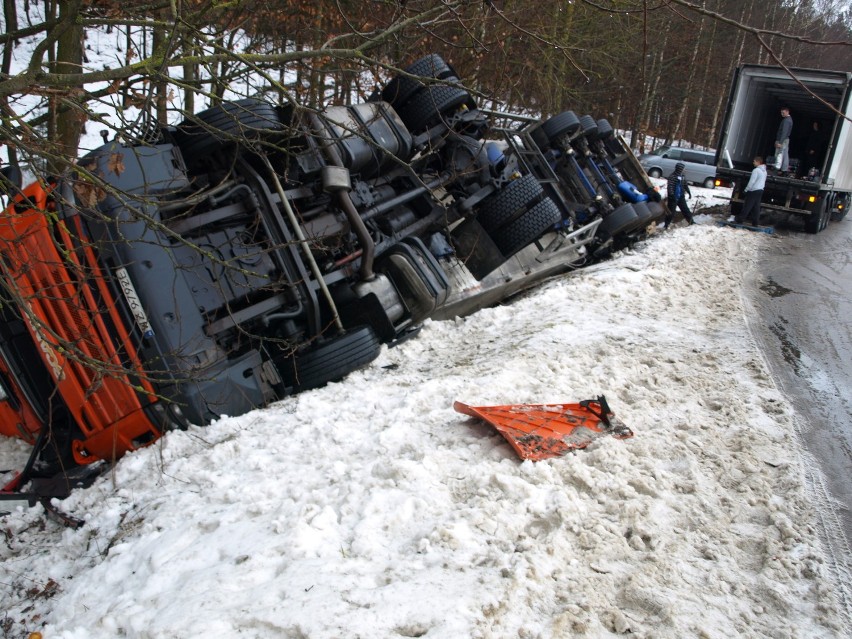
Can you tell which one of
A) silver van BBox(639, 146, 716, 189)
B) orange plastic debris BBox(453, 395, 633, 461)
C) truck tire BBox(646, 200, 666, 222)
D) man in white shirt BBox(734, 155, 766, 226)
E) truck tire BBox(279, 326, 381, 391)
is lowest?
silver van BBox(639, 146, 716, 189)

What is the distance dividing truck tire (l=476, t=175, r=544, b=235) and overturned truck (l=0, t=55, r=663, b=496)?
0.05 ft

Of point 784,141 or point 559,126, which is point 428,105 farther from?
point 784,141

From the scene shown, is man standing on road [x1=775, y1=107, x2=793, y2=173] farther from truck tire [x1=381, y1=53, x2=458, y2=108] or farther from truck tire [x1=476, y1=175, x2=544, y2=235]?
truck tire [x1=381, y1=53, x2=458, y2=108]

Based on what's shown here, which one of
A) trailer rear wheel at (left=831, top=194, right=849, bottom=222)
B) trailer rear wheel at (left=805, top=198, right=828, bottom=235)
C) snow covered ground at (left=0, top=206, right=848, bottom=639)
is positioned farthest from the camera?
trailer rear wheel at (left=831, top=194, right=849, bottom=222)

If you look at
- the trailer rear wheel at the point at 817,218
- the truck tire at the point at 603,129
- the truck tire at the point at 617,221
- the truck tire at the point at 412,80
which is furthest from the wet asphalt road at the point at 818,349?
the truck tire at the point at 412,80

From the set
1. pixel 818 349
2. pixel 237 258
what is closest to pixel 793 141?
pixel 818 349

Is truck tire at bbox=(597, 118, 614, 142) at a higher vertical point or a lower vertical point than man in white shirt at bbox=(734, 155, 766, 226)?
higher

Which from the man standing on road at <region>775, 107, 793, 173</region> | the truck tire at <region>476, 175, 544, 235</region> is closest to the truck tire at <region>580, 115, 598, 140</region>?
the truck tire at <region>476, 175, 544, 235</region>

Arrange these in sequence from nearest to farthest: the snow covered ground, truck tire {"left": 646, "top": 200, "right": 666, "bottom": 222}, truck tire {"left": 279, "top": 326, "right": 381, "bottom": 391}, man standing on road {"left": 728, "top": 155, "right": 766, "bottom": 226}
A: the snow covered ground → truck tire {"left": 279, "top": 326, "right": 381, "bottom": 391} → truck tire {"left": 646, "top": 200, "right": 666, "bottom": 222} → man standing on road {"left": 728, "top": 155, "right": 766, "bottom": 226}

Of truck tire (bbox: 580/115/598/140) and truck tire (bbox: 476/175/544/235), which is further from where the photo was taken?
truck tire (bbox: 580/115/598/140)

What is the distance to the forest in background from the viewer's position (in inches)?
120

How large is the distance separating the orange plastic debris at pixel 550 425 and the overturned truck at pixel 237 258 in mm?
1425

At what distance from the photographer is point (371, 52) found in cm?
795

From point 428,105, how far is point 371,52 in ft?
6.51
